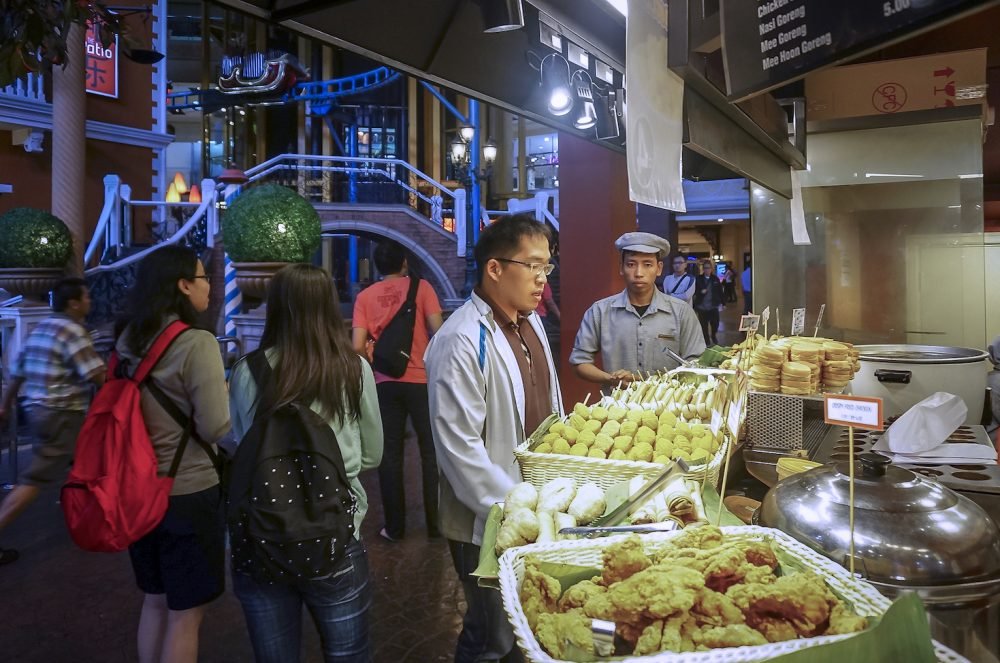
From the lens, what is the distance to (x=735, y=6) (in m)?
1.96

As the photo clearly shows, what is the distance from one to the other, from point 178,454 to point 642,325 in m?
2.97

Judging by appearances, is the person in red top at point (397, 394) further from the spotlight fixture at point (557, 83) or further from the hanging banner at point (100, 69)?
the hanging banner at point (100, 69)

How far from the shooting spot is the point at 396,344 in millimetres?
4688

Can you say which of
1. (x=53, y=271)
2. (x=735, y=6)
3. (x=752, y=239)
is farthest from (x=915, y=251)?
(x=53, y=271)

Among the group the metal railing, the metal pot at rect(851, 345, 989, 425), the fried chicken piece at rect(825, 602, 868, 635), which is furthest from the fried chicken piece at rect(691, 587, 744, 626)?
the metal railing

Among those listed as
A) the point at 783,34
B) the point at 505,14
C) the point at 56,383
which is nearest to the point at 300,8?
the point at 505,14

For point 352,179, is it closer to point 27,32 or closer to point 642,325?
point 642,325

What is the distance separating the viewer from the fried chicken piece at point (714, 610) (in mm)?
1142

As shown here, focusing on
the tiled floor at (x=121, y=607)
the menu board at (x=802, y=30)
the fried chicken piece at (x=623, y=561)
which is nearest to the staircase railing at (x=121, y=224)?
the tiled floor at (x=121, y=607)

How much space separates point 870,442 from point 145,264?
294 centimetres

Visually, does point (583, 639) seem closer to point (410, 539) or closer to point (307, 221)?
point (410, 539)

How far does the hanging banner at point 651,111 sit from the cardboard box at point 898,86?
3.34m

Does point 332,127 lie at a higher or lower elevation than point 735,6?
higher

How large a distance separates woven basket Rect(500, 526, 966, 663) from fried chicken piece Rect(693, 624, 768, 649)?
3cm
